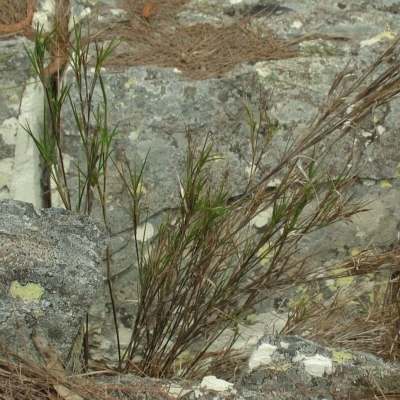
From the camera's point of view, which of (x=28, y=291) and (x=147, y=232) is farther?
(x=147, y=232)

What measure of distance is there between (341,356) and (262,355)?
23cm

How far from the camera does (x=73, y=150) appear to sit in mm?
2709

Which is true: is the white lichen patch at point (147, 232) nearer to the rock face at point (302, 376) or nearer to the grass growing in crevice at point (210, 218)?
the grass growing in crevice at point (210, 218)

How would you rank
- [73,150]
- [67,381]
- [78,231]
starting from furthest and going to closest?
[73,150], [78,231], [67,381]

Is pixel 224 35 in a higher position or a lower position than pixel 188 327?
higher

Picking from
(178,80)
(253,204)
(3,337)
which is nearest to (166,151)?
(178,80)

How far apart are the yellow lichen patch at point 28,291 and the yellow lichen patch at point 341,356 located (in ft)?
2.71

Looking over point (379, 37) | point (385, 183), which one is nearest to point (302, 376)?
point (385, 183)

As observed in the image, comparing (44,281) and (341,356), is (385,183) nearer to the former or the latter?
(341,356)

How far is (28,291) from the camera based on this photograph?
6.07 ft

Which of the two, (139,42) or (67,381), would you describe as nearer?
(67,381)

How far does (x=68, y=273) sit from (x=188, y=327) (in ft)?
1.76

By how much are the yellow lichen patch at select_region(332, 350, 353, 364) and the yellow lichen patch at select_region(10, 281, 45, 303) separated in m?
0.83

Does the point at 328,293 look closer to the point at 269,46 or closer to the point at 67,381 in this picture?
the point at 269,46
